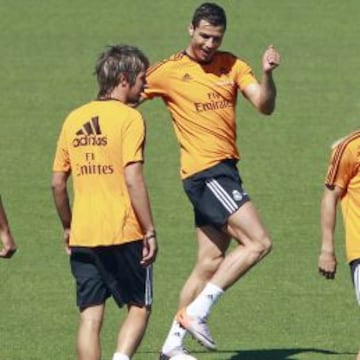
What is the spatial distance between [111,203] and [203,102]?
1792mm

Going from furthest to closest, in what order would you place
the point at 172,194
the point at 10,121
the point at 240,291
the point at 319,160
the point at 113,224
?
the point at 10,121 < the point at 319,160 < the point at 172,194 < the point at 240,291 < the point at 113,224

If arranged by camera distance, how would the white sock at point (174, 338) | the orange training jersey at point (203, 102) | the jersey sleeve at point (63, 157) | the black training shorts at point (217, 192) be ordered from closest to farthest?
the jersey sleeve at point (63, 157) < the white sock at point (174, 338) < the black training shorts at point (217, 192) < the orange training jersey at point (203, 102)

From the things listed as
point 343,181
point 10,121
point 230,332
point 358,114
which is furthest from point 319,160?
point 343,181

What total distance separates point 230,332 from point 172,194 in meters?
4.89

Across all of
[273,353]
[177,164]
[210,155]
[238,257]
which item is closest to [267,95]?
[210,155]

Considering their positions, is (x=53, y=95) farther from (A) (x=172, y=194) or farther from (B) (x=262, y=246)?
(B) (x=262, y=246)

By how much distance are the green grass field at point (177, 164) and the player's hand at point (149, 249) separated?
5.85 feet

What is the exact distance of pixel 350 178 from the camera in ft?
33.3

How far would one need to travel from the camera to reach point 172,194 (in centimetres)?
1709

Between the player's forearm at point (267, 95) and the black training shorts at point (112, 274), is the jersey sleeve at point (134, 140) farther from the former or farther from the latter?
the player's forearm at point (267, 95)

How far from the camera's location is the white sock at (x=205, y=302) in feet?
37.4

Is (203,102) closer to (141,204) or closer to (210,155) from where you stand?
(210,155)

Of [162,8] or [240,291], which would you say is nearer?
[240,291]

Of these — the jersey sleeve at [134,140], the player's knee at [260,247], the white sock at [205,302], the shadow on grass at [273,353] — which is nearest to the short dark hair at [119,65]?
the jersey sleeve at [134,140]
